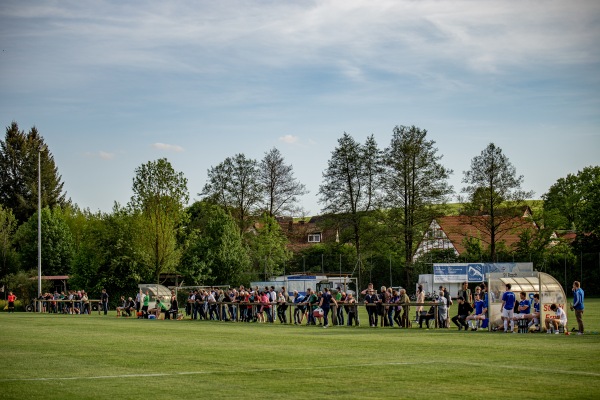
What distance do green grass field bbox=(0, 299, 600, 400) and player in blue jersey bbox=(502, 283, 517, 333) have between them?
3408 millimetres

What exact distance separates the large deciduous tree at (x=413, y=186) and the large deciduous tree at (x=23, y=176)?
42712mm

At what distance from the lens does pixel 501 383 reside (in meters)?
12.5

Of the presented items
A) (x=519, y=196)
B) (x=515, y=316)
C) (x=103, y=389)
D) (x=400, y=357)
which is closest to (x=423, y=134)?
(x=519, y=196)

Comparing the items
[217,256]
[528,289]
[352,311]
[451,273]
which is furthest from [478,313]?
[217,256]

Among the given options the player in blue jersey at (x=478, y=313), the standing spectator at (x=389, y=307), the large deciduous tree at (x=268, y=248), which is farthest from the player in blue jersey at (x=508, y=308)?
the large deciduous tree at (x=268, y=248)

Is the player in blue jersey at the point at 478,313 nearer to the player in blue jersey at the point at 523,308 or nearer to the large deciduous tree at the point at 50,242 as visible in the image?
the player in blue jersey at the point at 523,308

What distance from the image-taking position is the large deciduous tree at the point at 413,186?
73000 mm

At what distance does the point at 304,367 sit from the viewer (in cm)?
1516

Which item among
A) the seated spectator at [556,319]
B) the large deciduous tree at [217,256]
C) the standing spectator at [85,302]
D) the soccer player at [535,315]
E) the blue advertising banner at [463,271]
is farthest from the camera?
the large deciduous tree at [217,256]

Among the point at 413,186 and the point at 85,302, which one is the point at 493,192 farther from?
the point at 85,302

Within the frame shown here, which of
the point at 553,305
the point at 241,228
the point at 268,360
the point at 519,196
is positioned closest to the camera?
the point at 268,360

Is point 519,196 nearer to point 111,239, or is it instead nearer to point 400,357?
point 111,239

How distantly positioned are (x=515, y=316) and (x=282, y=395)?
17303 mm

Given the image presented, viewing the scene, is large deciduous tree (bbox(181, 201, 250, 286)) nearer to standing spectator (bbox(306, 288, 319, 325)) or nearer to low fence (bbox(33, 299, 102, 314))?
low fence (bbox(33, 299, 102, 314))
